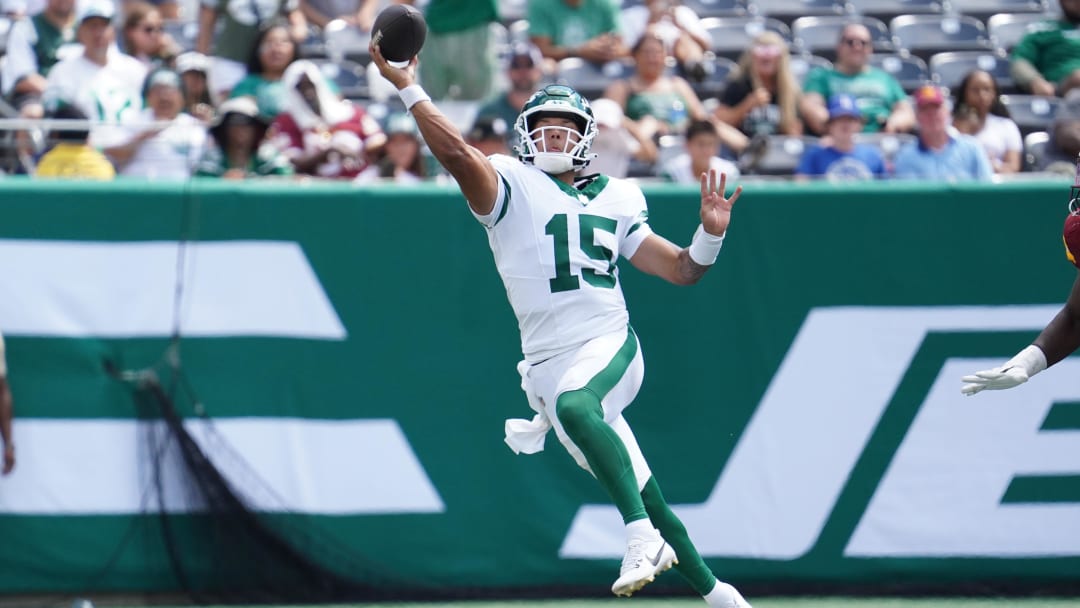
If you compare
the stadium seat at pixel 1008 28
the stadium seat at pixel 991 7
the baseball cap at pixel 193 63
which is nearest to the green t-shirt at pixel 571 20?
the baseball cap at pixel 193 63

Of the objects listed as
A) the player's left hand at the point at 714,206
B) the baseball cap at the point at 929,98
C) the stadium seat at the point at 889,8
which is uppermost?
the player's left hand at the point at 714,206

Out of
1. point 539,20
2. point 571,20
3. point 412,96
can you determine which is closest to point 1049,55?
point 571,20

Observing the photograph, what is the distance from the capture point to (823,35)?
11305 millimetres

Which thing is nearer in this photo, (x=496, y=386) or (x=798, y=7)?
(x=496, y=386)

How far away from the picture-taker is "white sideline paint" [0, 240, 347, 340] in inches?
287

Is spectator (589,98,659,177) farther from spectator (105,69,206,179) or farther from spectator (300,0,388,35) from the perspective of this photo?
spectator (300,0,388,35)

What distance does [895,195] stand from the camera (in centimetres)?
755

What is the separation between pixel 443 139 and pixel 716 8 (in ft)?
21.8

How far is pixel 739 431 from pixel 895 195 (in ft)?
4.67

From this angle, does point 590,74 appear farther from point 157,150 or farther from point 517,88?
point 157,150

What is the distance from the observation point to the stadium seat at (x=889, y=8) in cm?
1190

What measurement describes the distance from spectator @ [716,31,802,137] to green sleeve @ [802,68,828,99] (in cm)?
11

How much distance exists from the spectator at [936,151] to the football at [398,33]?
165 inches

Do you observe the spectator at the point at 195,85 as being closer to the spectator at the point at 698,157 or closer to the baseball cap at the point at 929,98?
the spectator at the point at 698,157
